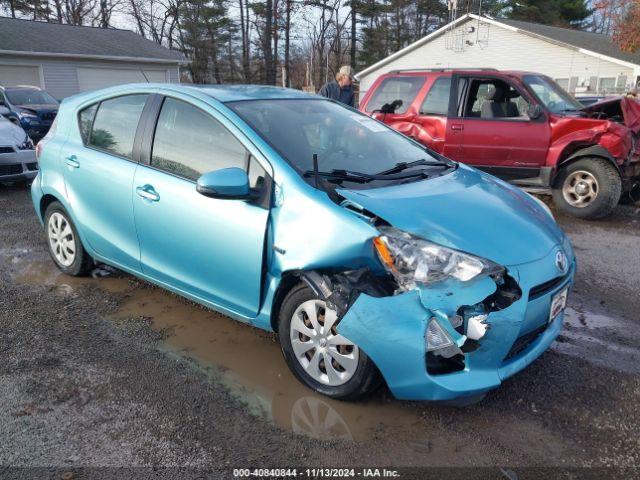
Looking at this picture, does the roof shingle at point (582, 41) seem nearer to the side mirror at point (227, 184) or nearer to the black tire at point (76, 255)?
A: the black tire at point (76, 255)

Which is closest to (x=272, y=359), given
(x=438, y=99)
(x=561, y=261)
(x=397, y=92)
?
(x=561, y=261)

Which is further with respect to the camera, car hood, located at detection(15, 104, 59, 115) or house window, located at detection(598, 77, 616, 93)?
house window, located at detection(598, 77, 616, 93)

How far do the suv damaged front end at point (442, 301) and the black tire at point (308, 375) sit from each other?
0.11 m

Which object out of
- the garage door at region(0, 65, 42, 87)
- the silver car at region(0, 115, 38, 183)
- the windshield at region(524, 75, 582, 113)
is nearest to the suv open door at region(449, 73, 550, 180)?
the windshield at region(524, 75, 582, 113)

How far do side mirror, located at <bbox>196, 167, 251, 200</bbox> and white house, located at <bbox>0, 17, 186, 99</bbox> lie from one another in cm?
2409

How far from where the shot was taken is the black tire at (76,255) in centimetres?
446

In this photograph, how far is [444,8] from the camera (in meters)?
42.9

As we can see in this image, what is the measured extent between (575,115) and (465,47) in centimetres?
2287

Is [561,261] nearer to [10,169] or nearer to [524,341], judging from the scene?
[524,341]

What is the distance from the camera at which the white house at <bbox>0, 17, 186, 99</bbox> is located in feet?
77.2

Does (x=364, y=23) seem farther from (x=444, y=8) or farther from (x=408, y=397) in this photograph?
(x=408, y=397)

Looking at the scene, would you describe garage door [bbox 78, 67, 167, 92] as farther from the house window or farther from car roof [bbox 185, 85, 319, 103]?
car roof [bbox 185, 85, 319, 103]

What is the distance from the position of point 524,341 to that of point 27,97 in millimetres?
16571

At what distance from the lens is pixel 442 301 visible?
8.12ft
